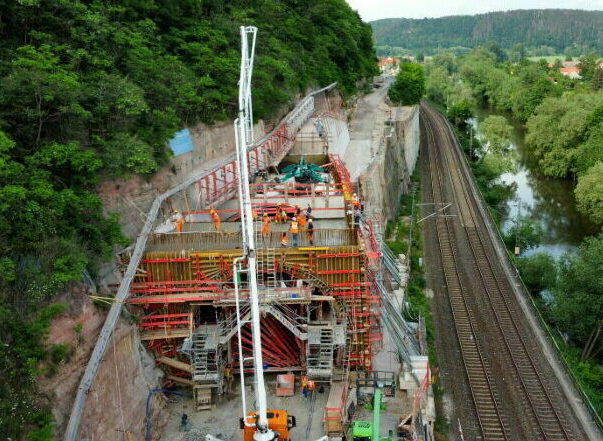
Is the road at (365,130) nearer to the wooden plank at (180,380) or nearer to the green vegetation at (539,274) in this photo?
the green vegetation at (539,274)

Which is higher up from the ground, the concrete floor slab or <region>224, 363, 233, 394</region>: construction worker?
<region>224, 363, 233, 394</region>: construction worker

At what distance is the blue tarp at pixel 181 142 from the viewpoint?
107ft

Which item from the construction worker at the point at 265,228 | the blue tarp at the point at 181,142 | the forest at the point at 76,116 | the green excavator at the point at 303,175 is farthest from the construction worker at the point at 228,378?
the green excavator at the point at 303,175

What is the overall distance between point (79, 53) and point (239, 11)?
20756mm

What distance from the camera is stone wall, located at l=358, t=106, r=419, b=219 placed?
44.8m

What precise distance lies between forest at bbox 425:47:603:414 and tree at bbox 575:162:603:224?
0.28 ft

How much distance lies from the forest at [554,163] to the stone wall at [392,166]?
895 centimetres

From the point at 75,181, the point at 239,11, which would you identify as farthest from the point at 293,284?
the point at 239,11

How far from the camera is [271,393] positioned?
979 inches

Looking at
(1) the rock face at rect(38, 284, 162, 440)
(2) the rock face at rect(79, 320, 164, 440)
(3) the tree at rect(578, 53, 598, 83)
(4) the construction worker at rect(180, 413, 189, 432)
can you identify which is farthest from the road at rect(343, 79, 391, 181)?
(3) the tree at rect(578, 53, 598, 83)

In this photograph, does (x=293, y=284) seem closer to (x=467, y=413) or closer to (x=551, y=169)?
(x=467, y=413)

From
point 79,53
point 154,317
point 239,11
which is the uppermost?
point 239,11

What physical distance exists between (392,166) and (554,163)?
2421 cm

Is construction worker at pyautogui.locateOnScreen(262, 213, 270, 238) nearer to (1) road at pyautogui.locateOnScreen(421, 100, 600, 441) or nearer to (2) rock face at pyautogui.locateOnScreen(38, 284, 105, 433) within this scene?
(2) rock face at pyautogui.locateOnScreen(38, 284, 105, 433)
